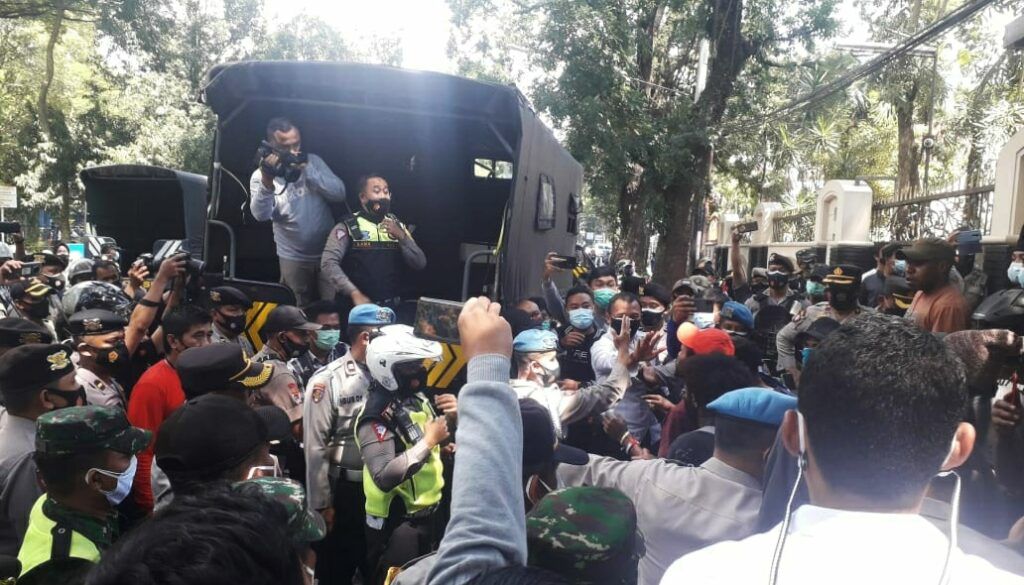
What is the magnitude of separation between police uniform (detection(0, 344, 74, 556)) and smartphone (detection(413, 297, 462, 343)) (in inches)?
62.5

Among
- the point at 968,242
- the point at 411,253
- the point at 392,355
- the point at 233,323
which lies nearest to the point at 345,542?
the point at 392,355

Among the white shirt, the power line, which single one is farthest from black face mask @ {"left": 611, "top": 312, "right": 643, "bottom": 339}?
the power line

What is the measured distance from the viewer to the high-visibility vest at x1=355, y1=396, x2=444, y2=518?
3.10m

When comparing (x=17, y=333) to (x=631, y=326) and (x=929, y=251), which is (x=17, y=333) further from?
(x=929, y=251)

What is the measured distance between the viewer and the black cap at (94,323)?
12.3ft

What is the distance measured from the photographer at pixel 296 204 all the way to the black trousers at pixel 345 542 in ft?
8.79

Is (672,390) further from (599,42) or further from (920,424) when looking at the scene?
(599,42)

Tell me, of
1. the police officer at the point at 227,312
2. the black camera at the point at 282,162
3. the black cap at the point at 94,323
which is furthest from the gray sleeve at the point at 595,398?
the black camera at the point at 282,162

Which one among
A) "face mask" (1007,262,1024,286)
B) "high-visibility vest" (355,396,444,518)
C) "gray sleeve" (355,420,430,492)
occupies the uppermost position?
"face mask" (1007,262,1024,286)

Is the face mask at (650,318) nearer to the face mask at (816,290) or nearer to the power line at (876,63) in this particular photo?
the face mask at (816,290)

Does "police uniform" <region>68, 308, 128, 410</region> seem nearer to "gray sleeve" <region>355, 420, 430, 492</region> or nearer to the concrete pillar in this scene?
"gray sleeve" <region>355, 420, 430, 492</region>

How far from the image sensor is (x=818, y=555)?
3.48ft

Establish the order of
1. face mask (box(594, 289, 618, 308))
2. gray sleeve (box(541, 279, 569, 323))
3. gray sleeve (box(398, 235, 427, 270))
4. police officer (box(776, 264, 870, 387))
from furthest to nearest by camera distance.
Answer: gray sleeve (box(541, 279, 569, 323)) → face mask (box(594, 289, 618, 308)) → gray sleeve (box(398, 235, 427, 270)) → police officer (box(776, 264, 870, 387))

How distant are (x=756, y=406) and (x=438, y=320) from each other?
1.19 meters
